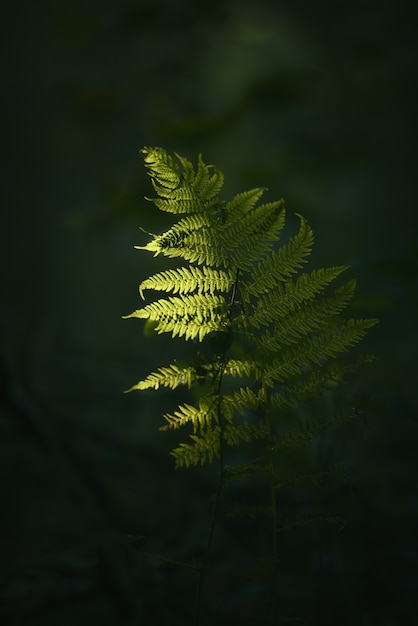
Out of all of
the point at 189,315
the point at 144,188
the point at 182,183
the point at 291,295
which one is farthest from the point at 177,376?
the point at 144,188

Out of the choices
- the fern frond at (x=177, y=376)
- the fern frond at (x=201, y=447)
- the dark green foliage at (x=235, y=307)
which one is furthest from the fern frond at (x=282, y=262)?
the fern frond at (x=201, y=447)

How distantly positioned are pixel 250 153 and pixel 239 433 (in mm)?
3402

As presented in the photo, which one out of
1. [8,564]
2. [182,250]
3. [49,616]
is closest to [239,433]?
[182,250]

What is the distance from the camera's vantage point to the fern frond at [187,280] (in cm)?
92

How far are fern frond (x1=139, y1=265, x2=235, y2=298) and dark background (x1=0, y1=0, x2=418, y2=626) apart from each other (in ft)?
4.50

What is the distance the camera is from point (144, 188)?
343 centimetres

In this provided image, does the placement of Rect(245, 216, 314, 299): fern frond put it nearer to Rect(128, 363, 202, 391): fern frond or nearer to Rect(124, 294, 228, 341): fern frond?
Rect(124, 294, 228, 341): fern frond

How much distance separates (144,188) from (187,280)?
2690mm

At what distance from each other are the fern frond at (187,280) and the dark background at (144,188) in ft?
4.50

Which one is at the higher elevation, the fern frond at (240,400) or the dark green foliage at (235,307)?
the dark green foliage at (235,307)

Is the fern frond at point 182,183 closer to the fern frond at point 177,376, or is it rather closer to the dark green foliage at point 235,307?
the dark green foliage at point 235,307

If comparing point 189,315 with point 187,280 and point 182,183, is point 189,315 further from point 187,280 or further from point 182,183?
point 182,183

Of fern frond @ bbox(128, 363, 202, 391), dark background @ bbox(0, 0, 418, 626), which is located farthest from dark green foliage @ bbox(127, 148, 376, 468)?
dark background @ bbox(0, 0, 418, 626)

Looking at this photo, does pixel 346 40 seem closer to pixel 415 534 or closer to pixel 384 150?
pixel 384 150
